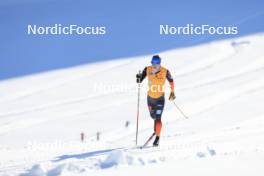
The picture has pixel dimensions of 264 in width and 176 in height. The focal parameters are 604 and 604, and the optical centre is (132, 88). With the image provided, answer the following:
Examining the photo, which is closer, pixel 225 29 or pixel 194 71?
pixel 194 71

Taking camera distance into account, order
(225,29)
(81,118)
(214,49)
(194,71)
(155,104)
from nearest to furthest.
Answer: (155,104)
(81,118)
(194,71)
(214,49)
(225,29)

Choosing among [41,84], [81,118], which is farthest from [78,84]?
[81,118]

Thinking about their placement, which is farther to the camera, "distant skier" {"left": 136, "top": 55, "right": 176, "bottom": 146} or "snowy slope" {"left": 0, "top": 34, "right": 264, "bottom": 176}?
"distant skier" {"left": 136, "top": 55, "right": 176, "bottom": 146}

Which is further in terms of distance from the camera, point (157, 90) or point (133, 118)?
point (133, 118)

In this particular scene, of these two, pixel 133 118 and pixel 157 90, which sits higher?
pixel 133 118

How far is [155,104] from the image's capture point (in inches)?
320

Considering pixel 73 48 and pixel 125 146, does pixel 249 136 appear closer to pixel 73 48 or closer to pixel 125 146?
pixel 125 146

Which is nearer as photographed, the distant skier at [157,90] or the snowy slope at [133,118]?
the snowy slope at [133,118]

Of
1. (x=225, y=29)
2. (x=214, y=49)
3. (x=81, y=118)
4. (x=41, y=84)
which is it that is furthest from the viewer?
(x=225, y=29)

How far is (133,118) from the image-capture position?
1797cm

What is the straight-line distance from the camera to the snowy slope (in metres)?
6.16

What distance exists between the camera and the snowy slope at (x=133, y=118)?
616cm

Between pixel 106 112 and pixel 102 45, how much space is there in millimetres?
9528

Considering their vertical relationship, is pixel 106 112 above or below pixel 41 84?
below
